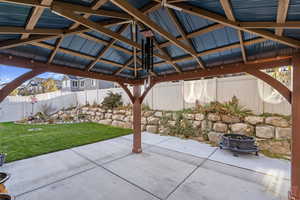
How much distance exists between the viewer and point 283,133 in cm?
443

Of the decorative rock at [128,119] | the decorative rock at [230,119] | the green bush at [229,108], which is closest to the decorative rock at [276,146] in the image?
the decorative rock at [230,119]

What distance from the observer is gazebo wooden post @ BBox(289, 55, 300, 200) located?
230 centimetres

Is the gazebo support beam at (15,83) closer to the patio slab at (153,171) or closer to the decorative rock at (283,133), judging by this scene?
the patio slab at (153,171)

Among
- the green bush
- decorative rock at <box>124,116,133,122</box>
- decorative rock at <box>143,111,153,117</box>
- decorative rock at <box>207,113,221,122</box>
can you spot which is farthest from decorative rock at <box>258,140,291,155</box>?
decorative rock at <box>124,116,133,122</box>

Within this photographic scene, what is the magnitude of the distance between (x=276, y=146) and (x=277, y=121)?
0.85 m

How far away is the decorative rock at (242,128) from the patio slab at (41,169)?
17.6 ft

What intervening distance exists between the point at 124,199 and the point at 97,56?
10.7 feet

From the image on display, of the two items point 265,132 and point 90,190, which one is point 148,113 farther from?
point 90,190

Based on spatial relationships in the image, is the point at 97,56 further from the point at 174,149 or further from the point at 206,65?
the point at 174,149

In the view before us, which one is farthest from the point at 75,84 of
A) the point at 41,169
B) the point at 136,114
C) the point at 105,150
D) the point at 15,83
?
the point at 15,83

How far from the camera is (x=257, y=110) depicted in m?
5.05

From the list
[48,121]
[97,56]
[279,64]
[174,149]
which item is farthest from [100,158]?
[48,121]

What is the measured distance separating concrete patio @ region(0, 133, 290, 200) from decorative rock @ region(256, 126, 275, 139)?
849 millimetres

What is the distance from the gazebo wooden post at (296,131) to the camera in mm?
2297
